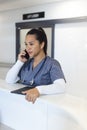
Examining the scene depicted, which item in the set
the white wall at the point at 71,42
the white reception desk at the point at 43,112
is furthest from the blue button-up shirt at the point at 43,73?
the white wall at the point at 71,42

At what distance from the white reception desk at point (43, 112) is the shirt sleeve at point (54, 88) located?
37mm

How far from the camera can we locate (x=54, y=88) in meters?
1.27

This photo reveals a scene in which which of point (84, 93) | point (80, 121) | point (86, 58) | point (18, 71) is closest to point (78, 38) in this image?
point (86, 58)

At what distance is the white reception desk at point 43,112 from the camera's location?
3.30ft

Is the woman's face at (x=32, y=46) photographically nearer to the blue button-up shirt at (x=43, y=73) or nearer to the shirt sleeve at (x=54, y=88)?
the blue button-up shirt at (x=43, y=73)

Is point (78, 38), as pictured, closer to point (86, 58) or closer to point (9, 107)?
point (86, 58)

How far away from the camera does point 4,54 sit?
16.4ft

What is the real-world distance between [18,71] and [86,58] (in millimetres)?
2228

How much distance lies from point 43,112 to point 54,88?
0.16 m

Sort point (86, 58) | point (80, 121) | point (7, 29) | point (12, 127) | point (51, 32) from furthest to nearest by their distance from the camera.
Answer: point (7, 29), point (51, 32), point (86, 58), point (12, 127), point (80, 121)

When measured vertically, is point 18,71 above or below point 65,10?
below

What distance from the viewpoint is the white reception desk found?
1.01 m

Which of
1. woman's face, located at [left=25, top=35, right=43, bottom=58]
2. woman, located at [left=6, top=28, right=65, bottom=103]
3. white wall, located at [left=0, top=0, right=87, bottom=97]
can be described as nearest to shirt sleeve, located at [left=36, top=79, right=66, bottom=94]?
woman, located at [left=6, top=28, right=65, bottom=103]

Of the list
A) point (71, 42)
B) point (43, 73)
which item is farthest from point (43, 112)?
point (71, 42)
